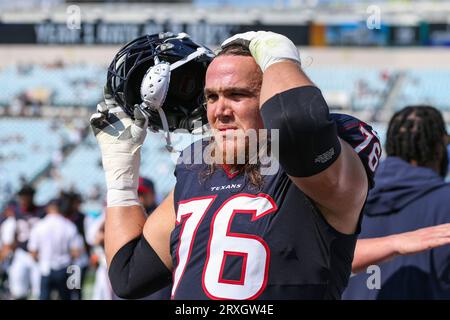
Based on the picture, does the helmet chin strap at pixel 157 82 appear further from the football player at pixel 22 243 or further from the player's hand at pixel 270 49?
the football player at pixel 22 243

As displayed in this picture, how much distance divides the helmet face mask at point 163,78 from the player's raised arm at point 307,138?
0.46 metres

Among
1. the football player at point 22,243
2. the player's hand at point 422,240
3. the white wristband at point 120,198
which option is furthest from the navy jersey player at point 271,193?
the football player at point 22,243

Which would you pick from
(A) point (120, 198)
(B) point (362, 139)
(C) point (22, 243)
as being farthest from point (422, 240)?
(C) point (22, 243)

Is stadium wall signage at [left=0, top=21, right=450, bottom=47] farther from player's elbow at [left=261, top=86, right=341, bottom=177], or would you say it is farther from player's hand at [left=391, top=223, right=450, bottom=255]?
player's elbow at [left=261, top=86, right=341, bottom=177]

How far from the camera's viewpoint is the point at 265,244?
1.98 m

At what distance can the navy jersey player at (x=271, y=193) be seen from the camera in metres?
1.80

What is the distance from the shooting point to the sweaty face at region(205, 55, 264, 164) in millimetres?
2049

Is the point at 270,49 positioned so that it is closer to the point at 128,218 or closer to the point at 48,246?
the point at 128,218

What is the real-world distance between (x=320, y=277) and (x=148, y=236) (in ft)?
1.84

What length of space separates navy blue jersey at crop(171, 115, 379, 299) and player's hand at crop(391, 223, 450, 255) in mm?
600

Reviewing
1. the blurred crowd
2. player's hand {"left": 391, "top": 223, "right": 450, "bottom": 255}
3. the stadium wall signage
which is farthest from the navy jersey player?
the stadium wall signage

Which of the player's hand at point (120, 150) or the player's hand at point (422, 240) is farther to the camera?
the player's hand at point (422, 240)

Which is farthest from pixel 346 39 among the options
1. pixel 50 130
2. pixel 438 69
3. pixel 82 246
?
pixel 82 246

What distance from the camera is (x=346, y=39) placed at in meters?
22.8
